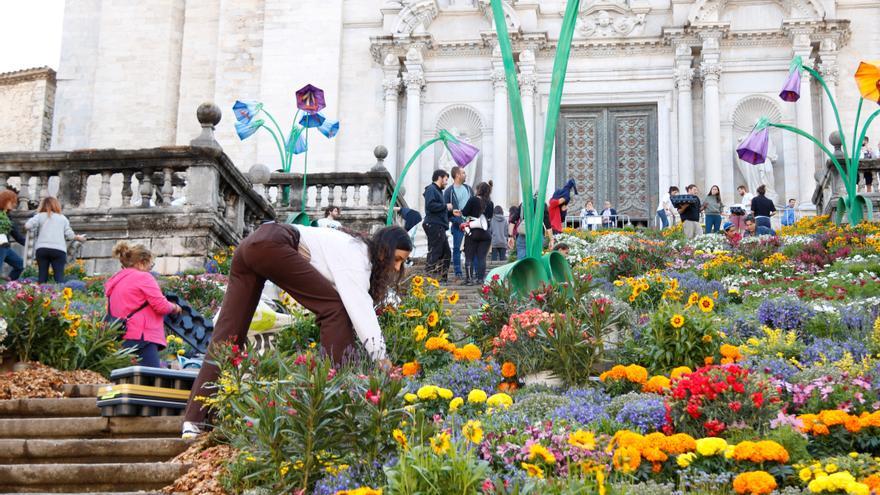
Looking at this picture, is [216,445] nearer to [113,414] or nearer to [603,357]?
[113,414]

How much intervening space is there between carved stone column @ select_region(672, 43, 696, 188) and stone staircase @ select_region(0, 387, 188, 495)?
792 inches

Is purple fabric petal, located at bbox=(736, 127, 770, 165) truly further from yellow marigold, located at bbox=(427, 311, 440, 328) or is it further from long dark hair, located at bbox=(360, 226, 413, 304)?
long dark hair, located at bbox=(360, 226, 413, 304)

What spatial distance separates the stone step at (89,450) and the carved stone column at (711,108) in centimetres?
2081

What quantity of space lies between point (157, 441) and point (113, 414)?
0.62m

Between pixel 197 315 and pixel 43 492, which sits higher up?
pixel 197 315

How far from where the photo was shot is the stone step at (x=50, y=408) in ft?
26.8

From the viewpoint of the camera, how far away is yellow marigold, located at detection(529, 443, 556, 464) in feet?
18.0

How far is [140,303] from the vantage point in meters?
9.44

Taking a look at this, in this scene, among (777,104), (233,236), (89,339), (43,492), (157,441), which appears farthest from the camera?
(777,104)

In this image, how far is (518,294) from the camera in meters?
9.73

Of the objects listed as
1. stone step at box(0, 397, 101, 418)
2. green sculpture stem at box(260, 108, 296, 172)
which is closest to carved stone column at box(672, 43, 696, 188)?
green sculpture stem at box(260, 108, 296, 172)

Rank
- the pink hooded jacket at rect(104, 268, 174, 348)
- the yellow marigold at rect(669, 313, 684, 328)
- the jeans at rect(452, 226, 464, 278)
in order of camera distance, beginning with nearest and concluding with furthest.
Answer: the yellow marigold at rect(669, 313, 684, 328), the pink hooded jacket at rect(104, 268, 174, 348), the jeans at rect(452, 226, 464, 278)

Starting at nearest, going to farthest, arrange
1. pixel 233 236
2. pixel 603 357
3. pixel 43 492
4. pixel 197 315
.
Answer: pixel 43 492
pixel 603 357
pixel 197 315
pixel 233 236

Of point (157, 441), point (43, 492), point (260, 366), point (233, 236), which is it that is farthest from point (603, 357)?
point (233, 236)
